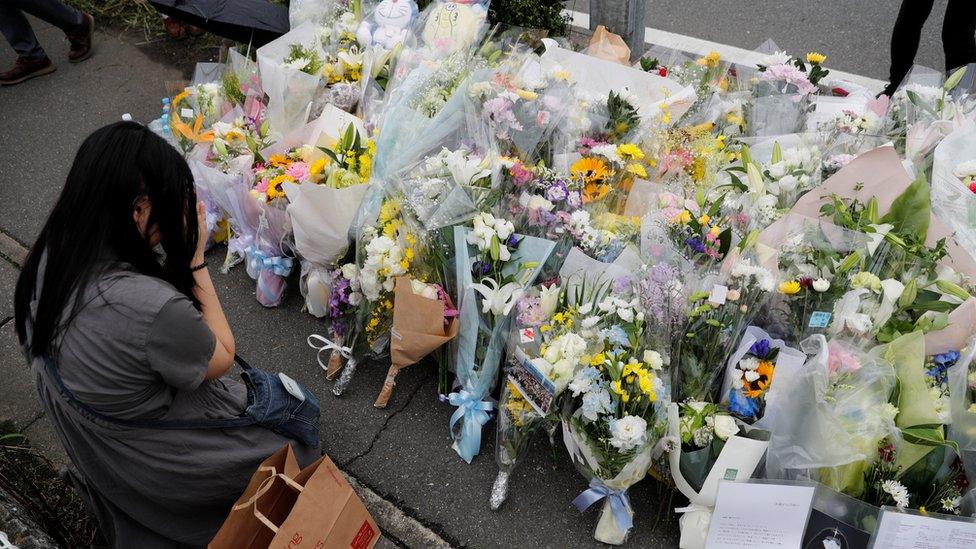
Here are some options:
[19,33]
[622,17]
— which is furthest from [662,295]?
[19,33]

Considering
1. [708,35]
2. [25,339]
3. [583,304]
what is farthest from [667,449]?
[708,35]

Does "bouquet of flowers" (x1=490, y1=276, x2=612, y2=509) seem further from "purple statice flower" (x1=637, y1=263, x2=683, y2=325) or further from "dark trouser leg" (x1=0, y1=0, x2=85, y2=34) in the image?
"dark trouser leg" (x1=0, y1=0, x2=85, y2=34)

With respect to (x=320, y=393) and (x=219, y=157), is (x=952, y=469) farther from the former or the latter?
(x=219, y=157)

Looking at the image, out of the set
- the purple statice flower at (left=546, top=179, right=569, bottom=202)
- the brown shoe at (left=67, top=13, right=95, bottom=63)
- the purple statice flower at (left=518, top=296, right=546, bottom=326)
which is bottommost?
the brown shoe at (left=67, top=13, right=95, bottom=63)

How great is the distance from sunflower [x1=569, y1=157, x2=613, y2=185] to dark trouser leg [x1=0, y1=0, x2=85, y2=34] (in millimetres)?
4140

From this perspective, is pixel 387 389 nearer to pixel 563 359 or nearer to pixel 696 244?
Answer: pixel 563 359

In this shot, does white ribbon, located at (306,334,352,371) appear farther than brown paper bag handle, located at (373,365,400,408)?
Yes

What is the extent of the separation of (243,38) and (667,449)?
351 centimetres

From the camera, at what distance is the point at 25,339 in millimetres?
2098

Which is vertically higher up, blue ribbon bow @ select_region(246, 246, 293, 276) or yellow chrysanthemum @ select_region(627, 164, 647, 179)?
yellow chrysanthemum @ select_region(627, 164, 647, 179)

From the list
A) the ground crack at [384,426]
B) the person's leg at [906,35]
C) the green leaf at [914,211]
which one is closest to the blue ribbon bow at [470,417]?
the ground crack at [384,426]

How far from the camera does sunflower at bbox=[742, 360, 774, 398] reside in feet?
8.00

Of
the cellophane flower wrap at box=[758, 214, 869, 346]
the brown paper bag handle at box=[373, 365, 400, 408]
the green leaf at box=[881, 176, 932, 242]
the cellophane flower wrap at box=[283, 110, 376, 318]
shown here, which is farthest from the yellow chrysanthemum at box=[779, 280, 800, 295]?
the cellophane flower wrap at box=[283, 110, 376, 318]

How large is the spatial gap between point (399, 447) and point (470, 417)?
1.15 ft
